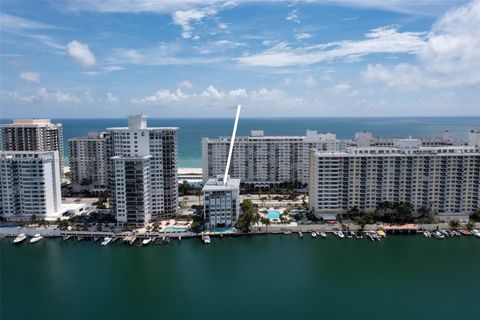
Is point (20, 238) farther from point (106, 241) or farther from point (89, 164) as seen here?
point (89, 164)

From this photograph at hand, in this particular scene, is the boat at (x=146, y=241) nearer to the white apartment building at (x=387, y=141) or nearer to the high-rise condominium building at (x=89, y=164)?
the high-rise condominium building at (x=89, y=164)

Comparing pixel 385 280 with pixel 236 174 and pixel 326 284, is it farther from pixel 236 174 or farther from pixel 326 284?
pixel 236 174

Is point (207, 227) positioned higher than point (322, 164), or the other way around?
point (322, 164)


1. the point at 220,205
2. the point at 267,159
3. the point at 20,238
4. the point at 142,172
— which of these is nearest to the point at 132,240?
the point at 142,172

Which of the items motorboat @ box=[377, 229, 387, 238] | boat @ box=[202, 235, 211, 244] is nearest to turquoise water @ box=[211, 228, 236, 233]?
boat @ box=[202, 235, 211, 244]

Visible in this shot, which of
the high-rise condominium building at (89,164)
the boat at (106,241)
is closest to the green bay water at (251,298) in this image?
the boat at (106,241)

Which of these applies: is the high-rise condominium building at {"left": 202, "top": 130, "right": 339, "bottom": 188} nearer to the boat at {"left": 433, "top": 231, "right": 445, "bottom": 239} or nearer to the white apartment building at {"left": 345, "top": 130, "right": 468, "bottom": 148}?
the white apartment building at {"left": 345, "top": 130, "right": 468, "bottom": 148}

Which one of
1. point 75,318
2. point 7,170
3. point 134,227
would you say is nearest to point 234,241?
point 134,227
